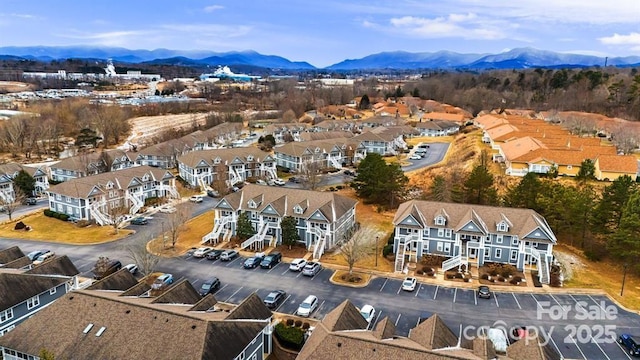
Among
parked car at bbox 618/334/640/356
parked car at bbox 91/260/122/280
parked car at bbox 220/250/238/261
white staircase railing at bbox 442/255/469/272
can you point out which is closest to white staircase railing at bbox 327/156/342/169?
parked car at bbox 220/250/238/261

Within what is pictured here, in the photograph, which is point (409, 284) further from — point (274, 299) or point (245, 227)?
point (245, 227)

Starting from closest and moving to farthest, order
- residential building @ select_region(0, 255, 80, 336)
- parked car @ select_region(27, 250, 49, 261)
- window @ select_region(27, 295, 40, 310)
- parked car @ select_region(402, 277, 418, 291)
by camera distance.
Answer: residential building @ select_region(0, 255, 80, 336), window @ select_region(27, 295, 40, 310), parked car @ select_region(402, 277, 418, 291), parked car @ select_region(27, 250, 49, 261)

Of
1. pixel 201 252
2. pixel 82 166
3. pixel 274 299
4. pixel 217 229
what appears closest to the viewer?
pixel 274 299

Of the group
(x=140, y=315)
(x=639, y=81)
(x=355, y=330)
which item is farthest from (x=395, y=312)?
(x=639, y=81)

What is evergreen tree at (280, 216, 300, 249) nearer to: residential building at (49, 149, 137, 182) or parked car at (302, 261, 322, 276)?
parked car at (302, 261, 322, 276)

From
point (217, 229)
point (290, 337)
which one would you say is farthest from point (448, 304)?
point (217, 229)

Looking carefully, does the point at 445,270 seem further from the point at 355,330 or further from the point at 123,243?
the point at 123,243

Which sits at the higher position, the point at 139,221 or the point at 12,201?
the point at 12,201

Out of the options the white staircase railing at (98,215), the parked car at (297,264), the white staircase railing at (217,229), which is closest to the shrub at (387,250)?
the parked car at (297,264)
